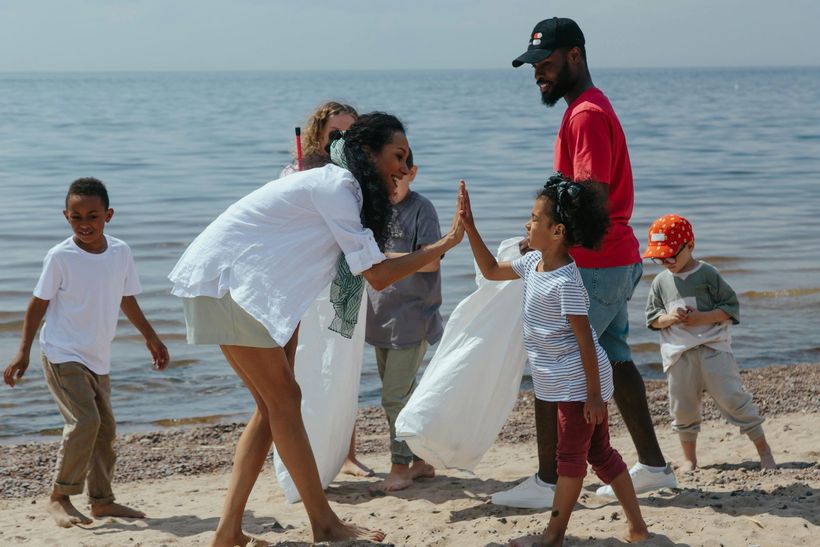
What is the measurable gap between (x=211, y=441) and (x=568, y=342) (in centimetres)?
331

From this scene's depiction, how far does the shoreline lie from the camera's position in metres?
5.79

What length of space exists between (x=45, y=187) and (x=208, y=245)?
17665 millimetres

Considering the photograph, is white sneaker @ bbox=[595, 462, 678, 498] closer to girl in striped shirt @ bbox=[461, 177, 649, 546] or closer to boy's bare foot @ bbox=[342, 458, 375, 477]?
girl in striped shirt @ bbox=[461, 177, 649, 546]

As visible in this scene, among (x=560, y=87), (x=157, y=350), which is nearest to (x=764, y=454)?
(x=560, y=87)

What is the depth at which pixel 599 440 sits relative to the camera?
3900 millimetres

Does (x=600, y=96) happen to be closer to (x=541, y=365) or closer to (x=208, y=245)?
(x=541, y=365)

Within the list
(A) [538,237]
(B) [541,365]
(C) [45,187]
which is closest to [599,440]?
(B) [541,365]

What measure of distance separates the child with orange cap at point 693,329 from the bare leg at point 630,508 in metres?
1.23

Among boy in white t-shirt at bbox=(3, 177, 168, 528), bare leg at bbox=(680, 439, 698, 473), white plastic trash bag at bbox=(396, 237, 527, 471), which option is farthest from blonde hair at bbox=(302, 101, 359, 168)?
bare leg at bbox=(680, 439, 698, 473)

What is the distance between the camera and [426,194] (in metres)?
19.2

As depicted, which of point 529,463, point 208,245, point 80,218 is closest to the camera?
point 208,245

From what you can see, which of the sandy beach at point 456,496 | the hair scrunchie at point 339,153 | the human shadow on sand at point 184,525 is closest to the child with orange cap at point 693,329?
the sandy beach at point 456,496

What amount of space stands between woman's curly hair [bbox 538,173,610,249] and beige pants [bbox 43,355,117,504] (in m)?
2.17

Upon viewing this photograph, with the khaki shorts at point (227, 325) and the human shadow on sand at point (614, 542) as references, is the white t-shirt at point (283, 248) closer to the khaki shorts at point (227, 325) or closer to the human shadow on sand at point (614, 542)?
the khaki shorts at point (227, 325)
